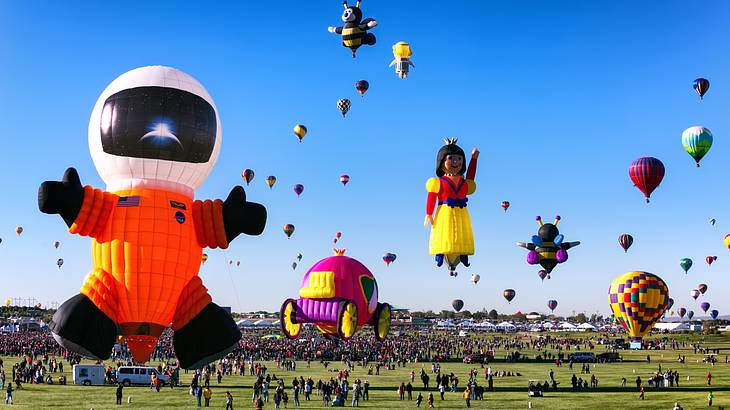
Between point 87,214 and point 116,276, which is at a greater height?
point 87,214

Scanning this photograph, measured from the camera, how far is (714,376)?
125ft

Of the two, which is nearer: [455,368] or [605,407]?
[605,407]

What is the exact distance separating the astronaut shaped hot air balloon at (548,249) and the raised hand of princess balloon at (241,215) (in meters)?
28.5

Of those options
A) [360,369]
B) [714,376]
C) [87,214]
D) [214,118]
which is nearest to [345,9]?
[214,118]

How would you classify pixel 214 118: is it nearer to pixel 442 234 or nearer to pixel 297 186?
pixel 442 234

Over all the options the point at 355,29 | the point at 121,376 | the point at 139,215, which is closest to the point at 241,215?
→ the point at 139,215

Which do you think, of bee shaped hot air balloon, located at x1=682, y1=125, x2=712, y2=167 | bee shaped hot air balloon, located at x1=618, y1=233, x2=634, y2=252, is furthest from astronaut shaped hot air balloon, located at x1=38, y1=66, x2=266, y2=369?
bee shaped hot air balloon, located at x1=618, y1=233, x2=634, y2=252

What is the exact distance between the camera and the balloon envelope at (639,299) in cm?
4431

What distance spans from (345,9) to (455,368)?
24468mm

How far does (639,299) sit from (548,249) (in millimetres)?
6137

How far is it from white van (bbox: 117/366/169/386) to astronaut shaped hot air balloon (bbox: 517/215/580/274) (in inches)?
852

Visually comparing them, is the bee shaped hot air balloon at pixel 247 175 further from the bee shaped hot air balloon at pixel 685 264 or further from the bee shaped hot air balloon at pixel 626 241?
the bee shaped hot air balloon at pixel 685 264

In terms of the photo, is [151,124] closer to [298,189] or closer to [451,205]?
[451,205]

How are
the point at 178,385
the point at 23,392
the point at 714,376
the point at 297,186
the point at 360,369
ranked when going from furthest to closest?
the point at 297,186
the point at 360,369
the point at 714,376
the point at 178,385
the point at 23,392
